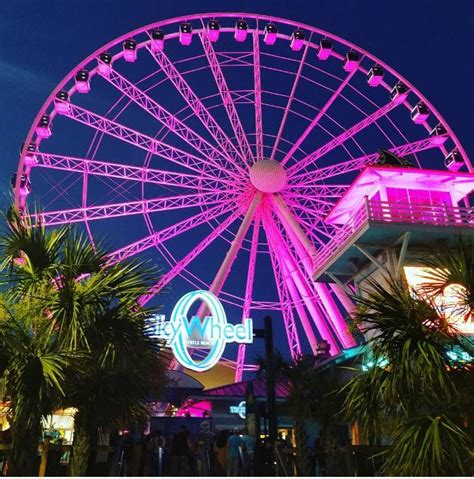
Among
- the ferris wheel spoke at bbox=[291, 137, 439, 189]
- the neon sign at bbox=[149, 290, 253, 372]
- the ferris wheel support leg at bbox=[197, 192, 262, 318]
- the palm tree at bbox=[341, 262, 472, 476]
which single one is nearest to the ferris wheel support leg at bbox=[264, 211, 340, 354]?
the ferris wheel support leg at bbox=[197, 192, 262, 318]

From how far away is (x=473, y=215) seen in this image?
717 inches

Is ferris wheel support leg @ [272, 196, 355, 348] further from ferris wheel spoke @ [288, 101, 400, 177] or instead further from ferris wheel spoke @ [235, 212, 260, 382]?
ferris wheel spoke @ [288, 101, 400, 177]

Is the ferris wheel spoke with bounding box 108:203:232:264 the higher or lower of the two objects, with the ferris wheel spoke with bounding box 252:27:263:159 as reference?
lower

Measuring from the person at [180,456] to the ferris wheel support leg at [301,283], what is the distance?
12.9 metres

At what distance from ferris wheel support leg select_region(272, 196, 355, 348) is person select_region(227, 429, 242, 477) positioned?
424 inches

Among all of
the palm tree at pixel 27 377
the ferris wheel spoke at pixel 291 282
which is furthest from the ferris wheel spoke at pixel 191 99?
the palm tree at pixel 27 377

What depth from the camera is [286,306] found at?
2883 centimetres

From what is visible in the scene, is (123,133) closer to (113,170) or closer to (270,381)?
(113,170)

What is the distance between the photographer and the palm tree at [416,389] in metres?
6.16

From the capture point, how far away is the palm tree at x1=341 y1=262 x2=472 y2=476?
20.2 ft

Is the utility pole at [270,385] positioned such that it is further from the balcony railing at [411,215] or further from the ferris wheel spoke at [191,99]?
the ferris wheel spoke at [191,99]

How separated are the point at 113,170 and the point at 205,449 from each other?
14060 mm

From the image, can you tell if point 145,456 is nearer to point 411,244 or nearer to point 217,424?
point 411,244

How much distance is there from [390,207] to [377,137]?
246ft
